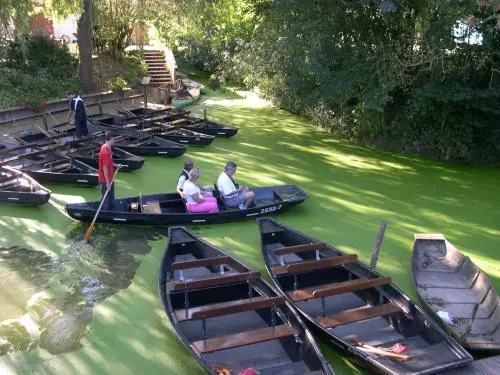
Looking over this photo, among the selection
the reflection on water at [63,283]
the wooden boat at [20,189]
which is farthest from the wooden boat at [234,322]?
the wooden boat at [20,189]

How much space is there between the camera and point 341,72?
12031 millimetres

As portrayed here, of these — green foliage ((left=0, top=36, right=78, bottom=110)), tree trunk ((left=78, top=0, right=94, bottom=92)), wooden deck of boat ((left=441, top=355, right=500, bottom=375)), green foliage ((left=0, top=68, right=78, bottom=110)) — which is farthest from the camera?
tree trunk ((left=78, top=0, right=94, bottom=92))

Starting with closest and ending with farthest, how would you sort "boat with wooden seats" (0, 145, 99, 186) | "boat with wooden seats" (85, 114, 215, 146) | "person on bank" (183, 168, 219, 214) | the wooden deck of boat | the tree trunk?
the wooden deck of boat, "person on bank" (183, 168, 219, 214), "boat with wooden seats" (0, 145, 99, 186), "boat with wooden seats" (85, 114, 215, 146), the tree trunk

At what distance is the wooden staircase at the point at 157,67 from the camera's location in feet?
74.8

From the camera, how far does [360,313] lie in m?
5.66

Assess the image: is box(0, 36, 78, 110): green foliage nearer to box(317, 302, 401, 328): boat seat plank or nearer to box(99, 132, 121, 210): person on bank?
box(99, 132, 121, 210): person on bank

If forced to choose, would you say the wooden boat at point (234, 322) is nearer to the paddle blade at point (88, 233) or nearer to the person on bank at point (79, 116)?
the paddle blade at point (88, 233)

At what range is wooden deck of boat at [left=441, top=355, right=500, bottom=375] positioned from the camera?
15.7ft

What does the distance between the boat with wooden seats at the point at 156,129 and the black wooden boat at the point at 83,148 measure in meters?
1.51

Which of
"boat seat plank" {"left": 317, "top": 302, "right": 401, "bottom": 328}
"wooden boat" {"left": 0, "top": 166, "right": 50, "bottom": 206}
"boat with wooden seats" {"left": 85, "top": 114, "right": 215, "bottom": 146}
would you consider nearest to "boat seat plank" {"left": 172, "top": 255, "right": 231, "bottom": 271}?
"boat seat plank" {"left": 317, "top": 302, "right": 401, "bottom": 328}

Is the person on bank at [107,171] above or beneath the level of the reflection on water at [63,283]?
above

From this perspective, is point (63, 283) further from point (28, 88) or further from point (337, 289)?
point (28, 88)

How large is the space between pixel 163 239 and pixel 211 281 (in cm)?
253

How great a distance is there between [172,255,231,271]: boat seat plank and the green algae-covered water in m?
0.53
